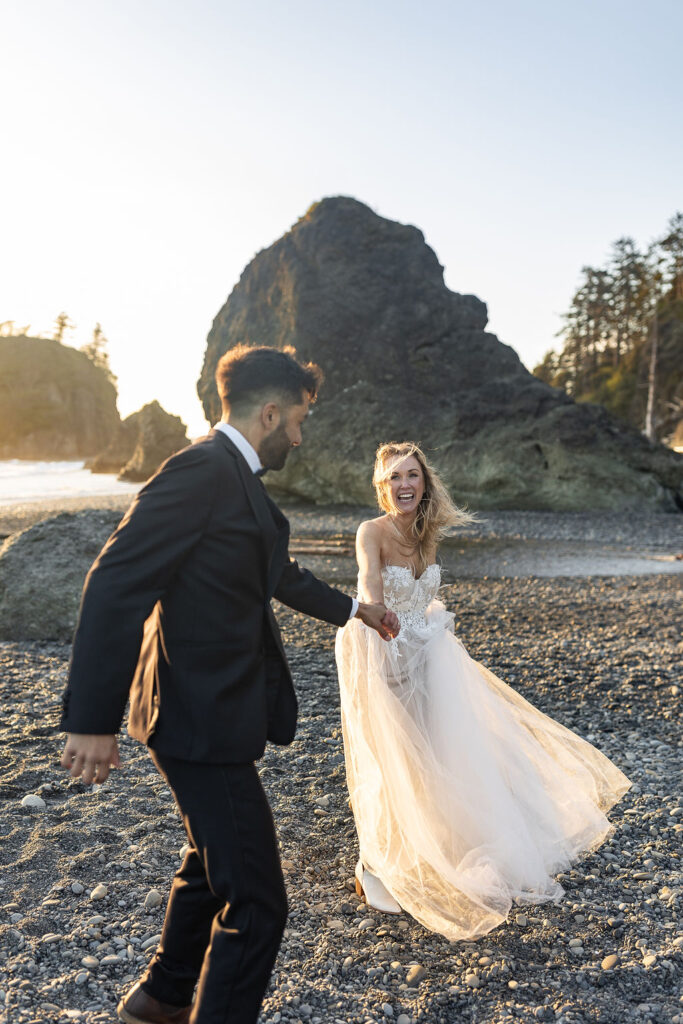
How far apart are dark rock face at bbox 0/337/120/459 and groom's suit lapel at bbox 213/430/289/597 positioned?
88490mm

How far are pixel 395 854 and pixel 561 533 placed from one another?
1875 cm

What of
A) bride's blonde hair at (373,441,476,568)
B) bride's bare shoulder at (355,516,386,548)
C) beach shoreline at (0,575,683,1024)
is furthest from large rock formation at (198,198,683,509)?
bride's bare shoulder at (355,516,386,548)

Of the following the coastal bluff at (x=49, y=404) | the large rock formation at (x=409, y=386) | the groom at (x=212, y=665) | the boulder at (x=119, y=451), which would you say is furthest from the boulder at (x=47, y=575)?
the coastal bluff at (x=49, y=404)

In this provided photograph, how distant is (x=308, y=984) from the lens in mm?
3305

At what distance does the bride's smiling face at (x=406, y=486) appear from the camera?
428cm

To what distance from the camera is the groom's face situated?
2.58 m

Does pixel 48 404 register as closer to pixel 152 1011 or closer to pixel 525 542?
pixel 525 542

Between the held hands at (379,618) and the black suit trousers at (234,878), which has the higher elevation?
the held hands at (379,618)

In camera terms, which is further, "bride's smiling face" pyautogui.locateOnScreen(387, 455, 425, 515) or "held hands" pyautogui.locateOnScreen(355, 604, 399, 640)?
"bride's smiling face" pyautogui.locateOnScreen(387, 455, 425, 515)

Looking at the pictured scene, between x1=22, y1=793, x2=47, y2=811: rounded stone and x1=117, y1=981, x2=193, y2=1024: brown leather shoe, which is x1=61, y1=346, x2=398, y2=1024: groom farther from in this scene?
x1=22, y1=793, x2=47, y2=811: rounded stone

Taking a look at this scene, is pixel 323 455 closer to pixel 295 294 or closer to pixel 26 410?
pixel 295 294

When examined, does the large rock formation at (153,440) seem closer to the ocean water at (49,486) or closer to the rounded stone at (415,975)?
the ocean water at (49,486)

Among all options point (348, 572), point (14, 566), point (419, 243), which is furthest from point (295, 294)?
point (14, 566)

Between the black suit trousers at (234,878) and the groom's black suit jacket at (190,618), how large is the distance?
4.0 inches
